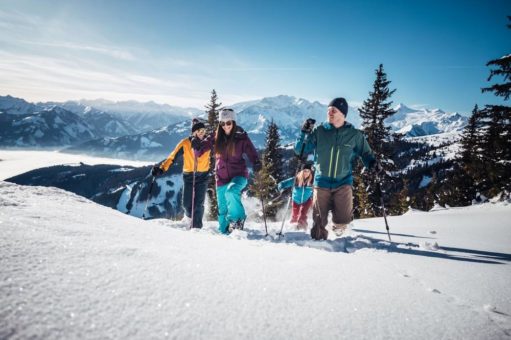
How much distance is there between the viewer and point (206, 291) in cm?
148

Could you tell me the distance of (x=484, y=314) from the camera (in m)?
1.71

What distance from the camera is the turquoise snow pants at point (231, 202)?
19.3 feet

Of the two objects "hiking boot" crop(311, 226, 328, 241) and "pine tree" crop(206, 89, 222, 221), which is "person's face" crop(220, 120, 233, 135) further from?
"pine tree" crop(206, 89, 222, 221)

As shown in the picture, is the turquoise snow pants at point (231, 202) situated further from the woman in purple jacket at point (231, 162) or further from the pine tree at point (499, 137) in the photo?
the pine tree at point (499, 137)

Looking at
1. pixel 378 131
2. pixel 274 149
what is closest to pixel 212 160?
pixel 274 149

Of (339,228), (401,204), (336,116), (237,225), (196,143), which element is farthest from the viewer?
(401,204)

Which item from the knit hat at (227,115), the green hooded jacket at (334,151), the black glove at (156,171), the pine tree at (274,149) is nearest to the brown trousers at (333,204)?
the green hooded jacket at (334,151)

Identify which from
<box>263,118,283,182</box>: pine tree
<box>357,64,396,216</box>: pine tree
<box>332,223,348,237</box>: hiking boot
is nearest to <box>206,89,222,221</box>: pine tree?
<box>263,118,283,182</box>: pine tree

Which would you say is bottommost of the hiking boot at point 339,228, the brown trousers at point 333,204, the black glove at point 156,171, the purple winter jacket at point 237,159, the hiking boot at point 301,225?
the hiking boot at point 301,225

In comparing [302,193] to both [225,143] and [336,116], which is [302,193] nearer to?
[225,143]

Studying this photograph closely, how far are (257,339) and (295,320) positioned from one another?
270mm

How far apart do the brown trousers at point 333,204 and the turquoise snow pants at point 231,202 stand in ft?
5.49

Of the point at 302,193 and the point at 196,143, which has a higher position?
the point at 196,143

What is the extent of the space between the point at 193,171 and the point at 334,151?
11.4ft
